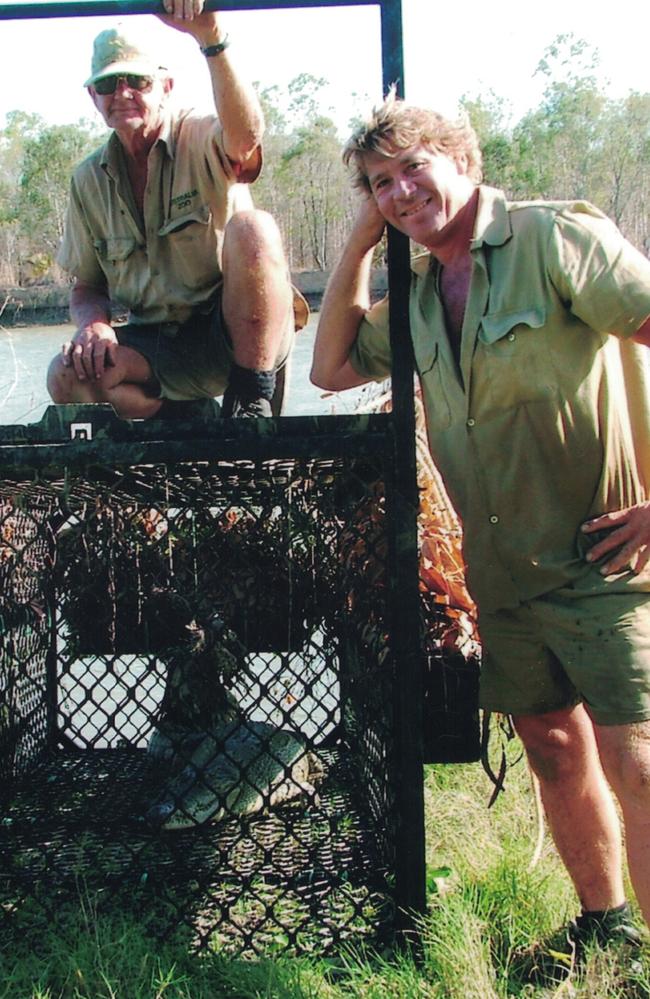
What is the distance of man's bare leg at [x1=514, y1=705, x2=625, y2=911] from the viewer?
7.19 feet

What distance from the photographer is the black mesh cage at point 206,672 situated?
2240 millimetres

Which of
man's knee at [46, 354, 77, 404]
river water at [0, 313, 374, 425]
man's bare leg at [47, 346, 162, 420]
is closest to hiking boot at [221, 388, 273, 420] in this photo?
man's bare leg at [47, 346, 162, 420]

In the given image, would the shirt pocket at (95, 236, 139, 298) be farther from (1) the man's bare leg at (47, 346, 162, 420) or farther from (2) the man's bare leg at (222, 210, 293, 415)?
(2) the man's bare leg at (222, 210, 293, 415)

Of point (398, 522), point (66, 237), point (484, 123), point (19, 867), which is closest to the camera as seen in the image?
point (398, 522)

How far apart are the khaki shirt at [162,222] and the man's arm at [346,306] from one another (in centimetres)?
54

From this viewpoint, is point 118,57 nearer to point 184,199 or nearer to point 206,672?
point 184,199

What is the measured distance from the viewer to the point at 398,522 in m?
2.17

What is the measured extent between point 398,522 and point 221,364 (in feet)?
3.04

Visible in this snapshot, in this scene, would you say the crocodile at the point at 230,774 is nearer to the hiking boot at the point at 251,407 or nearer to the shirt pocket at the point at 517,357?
the hiking boot at the point at 251,407

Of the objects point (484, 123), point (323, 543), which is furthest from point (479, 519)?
point (484, 123)

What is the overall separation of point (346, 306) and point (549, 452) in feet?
2.15

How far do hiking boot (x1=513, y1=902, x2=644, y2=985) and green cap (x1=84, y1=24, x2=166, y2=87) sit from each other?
2.45 m

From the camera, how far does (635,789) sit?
1941 mm

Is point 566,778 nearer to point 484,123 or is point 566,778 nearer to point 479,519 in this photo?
point 479,519
